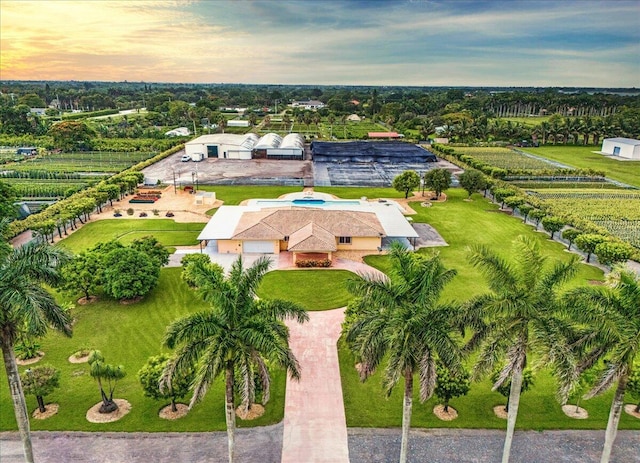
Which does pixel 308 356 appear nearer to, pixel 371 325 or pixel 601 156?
pixel 371 325

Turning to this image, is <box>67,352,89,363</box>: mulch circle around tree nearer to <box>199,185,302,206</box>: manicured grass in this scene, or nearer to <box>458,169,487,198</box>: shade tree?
<box>199,185,302,206</box>: manicured grass

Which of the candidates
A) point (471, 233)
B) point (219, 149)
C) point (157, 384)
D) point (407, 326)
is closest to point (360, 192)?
point (471, 233)

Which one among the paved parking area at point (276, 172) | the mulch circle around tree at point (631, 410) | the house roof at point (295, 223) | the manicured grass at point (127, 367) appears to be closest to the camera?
the manicured grass at point (127, 367)

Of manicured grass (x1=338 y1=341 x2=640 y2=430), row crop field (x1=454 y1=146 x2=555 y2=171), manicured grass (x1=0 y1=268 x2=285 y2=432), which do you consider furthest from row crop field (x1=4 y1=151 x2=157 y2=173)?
manicured grass (x1=338 y1=341 x2=640 y2=430)

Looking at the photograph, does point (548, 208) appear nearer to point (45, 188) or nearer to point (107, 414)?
point (107, 414)

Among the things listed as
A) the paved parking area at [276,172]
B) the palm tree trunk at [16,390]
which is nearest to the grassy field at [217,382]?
the palm tree trunk at [16,390]

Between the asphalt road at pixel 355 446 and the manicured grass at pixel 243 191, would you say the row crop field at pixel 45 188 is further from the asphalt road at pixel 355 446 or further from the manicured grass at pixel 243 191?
the asphalt road at pixel 355 446
